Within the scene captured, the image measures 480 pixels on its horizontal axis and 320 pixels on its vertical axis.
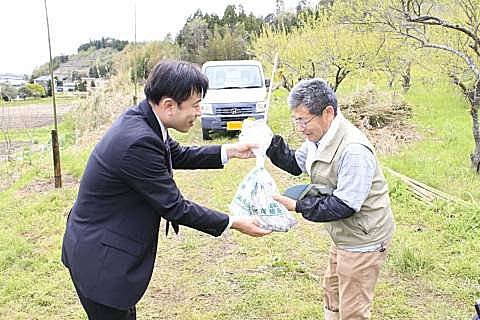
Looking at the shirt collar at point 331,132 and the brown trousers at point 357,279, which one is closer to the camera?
the shirt collar at point 331,132

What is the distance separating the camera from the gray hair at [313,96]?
2061 millimetres

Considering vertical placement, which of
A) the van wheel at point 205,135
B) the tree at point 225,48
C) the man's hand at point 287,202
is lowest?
the van wheel at point 205,135

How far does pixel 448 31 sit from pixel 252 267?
6409 mm

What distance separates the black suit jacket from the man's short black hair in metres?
0.09

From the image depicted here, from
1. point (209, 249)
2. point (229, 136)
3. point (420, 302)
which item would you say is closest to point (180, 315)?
point (209, 249)

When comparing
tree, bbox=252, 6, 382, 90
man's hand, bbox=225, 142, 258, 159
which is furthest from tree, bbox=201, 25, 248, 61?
man's hand, bbox=225, 142, 258, 159

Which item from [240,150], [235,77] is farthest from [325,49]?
[240,150]

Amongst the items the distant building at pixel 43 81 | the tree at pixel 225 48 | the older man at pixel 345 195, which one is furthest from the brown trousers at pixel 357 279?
the tree at pixel 225 48

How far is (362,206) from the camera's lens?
2.15m

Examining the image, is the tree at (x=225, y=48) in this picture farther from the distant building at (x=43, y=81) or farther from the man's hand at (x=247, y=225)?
the man's hand at (x=247, y=225)

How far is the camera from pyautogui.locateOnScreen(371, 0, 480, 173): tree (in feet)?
20.4

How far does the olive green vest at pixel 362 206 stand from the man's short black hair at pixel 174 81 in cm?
64

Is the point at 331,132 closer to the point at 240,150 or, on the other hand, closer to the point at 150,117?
the point at 240,150

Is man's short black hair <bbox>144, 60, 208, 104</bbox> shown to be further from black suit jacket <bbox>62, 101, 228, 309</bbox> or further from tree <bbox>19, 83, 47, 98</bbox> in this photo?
tree <bbox>19, 83, 47, 98</bbox>
